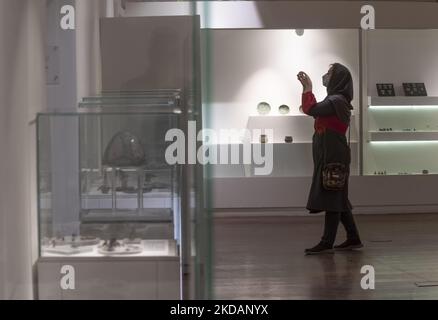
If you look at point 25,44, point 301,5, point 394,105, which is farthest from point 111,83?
point 394,105

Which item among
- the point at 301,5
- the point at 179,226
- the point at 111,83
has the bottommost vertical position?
the point at 179,226

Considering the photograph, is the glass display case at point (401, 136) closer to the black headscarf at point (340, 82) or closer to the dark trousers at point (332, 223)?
the dark trousers at point (332, 223)

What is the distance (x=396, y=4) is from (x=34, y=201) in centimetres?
620

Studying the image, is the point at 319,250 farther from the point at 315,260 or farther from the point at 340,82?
the point at 340,82

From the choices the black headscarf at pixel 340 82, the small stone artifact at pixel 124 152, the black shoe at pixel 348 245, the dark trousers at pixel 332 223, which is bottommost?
the black shoe at pixel 348 245

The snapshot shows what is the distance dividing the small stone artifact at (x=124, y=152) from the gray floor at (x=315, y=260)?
2.29ft

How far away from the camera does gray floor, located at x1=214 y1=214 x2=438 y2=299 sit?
14.9 feet

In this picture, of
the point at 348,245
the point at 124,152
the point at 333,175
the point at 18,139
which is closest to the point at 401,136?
the point at 348,245

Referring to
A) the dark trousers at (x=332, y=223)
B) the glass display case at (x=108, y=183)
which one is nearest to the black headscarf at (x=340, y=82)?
the dark trousers at (x=332, y=223)

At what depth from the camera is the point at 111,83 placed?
10.4 feet

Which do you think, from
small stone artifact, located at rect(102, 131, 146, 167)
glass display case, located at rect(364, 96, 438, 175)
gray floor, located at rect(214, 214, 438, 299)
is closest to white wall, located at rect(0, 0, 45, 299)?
small stone artifact, located at rect(102, 131, 146, 167)

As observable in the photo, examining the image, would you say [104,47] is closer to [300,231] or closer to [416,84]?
[300,231]

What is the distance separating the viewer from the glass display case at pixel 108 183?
2.94m

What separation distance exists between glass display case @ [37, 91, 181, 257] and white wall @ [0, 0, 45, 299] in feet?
0.18
